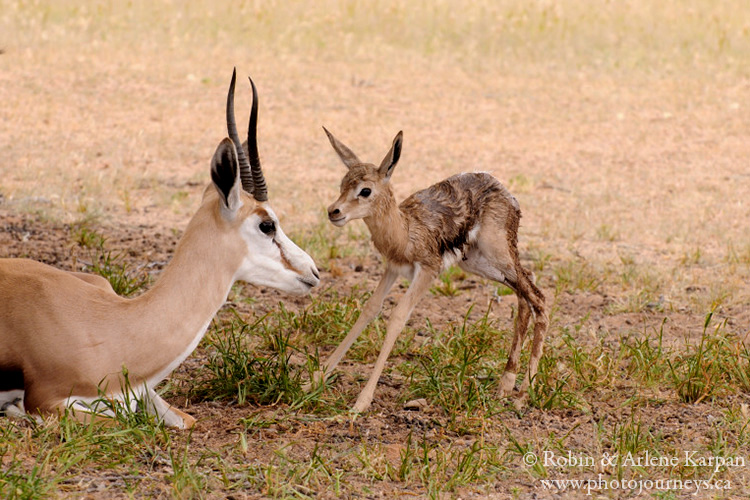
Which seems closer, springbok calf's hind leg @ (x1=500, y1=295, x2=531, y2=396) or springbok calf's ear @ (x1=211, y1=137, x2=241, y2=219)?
springbok calf's ear @ (x1=211, y1=137, x2=241, y2=219)

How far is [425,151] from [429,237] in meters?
7.14

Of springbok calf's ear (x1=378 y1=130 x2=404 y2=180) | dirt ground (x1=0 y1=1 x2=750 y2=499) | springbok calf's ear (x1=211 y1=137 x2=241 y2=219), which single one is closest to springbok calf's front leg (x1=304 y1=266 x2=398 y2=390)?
dirt ground (x1=0 y1=1 x2=750 y2=499)

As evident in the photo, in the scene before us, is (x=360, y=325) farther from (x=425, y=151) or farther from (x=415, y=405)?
(x=425, y=151)

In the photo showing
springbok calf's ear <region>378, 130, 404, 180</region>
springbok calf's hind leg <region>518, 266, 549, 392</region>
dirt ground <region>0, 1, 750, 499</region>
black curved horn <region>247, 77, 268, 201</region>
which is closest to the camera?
black curved horn <region>247, 77, 268, 201</region>

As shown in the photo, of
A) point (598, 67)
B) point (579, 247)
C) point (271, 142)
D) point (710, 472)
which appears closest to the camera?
point (710, 472)

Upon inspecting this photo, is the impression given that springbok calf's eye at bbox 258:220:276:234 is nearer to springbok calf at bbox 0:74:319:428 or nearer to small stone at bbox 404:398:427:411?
springbok calf at bbox 0:74:319:428

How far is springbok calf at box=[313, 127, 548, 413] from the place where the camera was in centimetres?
512

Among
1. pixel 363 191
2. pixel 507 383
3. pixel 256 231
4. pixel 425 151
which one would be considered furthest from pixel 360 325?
pixel 425 151

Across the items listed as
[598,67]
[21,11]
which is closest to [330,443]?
[598,67]

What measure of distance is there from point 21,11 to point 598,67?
9487 mm

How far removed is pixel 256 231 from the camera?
15.3 feet

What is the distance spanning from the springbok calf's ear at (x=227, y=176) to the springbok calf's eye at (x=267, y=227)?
15 centimetres

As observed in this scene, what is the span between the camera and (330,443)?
468 centimetres

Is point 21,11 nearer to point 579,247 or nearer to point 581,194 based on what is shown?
point 581,194
